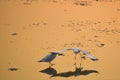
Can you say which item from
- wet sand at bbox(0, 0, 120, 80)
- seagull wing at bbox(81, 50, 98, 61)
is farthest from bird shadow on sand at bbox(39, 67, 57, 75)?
seagull wing at bbox(81, 50, 98, 61)

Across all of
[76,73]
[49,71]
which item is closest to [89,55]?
[76,73]

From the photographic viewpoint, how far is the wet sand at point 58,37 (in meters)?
1.89

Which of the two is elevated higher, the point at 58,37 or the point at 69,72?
the point at 58,37

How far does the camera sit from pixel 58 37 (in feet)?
7.58

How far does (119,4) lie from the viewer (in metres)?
3.14

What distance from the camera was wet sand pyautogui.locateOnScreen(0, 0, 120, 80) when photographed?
189cm

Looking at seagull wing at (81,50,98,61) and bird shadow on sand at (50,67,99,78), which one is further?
seagull wing at (81,50,98,61)

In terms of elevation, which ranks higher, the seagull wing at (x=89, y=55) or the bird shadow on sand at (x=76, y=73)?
the seagull wing at (x=89, y=55)

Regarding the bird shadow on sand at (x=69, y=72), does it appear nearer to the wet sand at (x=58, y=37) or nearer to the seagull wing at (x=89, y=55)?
the wet sand at (x=58, y=37)

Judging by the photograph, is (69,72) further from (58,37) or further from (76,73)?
(58,37)

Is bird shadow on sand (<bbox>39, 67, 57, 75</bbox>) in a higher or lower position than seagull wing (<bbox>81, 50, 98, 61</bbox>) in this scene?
lower

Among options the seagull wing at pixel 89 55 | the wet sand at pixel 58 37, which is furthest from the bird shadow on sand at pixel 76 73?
the seagull wing at pixel 89 55

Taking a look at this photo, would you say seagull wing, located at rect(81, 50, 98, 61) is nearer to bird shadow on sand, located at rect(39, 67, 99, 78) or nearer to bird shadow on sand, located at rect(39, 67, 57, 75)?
bird shadow on sand, located at rect(39, 67, 99, 78)

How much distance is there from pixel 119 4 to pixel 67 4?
0.58m
